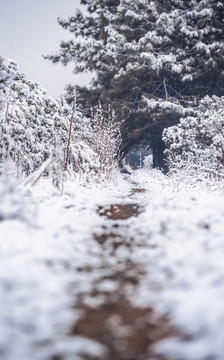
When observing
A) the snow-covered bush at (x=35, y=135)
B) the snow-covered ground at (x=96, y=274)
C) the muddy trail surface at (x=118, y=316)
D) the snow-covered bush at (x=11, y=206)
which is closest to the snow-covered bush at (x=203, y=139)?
the snow-covered bush at (x=35, y=135)

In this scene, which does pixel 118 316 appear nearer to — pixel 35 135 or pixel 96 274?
pixel 96 274

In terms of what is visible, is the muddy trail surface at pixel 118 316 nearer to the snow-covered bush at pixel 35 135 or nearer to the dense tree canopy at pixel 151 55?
the snow-covered bush at pixel 35 135

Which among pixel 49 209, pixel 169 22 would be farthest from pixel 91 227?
pixel 169 22

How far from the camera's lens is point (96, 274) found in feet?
6.28

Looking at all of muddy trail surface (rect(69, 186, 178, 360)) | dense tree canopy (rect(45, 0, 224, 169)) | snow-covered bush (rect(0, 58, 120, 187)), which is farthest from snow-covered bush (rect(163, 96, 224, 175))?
muddy trail surface (rect(69, 186, 178, 360))

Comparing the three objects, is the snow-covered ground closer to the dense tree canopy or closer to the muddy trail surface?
the muddy trail surface

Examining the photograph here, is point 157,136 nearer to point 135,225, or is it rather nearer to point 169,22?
point 169,22

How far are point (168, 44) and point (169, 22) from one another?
4.38 feet

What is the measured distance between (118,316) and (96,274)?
53 cm

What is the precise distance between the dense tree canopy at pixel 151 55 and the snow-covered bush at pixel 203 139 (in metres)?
3.15

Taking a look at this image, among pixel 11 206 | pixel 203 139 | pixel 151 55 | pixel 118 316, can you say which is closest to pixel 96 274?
pixel 118 316

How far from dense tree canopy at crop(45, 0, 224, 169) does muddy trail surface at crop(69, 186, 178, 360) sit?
38.5 feet

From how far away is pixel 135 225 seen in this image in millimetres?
3301

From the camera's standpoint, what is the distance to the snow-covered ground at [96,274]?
1.14 m
